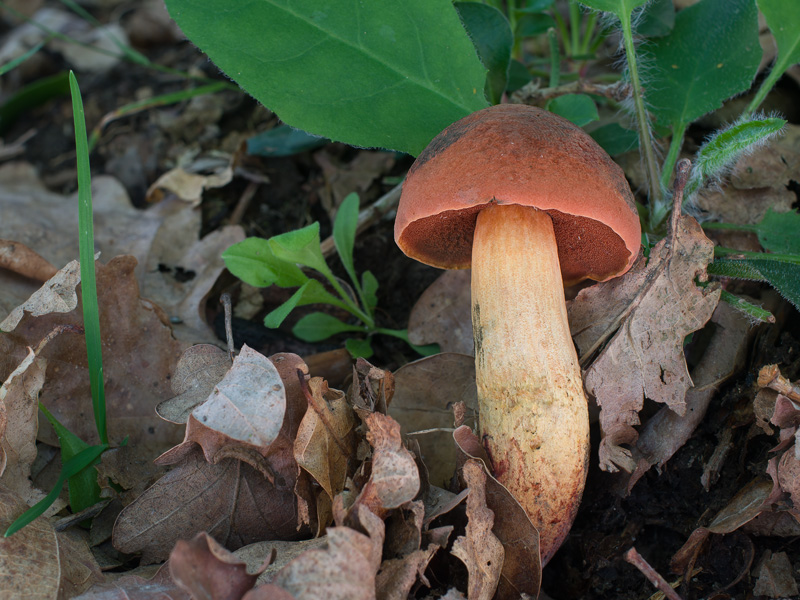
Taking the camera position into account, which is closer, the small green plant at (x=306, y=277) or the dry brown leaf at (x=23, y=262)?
the small green plant at (x=306, y=277)

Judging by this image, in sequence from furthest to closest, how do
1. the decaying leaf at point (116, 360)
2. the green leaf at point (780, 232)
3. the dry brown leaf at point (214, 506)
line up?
the green leaf at point (780, 232), the decaying leaf at point (116, 360), the dry brown leaf at point (214, 506)

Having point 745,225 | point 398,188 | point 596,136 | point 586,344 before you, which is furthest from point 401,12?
point 745,225

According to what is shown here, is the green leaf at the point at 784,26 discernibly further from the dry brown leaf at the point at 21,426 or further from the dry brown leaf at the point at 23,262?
the dry brown leaf at the point at 23,262

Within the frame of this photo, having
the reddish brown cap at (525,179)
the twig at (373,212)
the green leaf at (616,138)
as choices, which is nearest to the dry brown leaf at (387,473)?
the reddish brown cap at (525,179)

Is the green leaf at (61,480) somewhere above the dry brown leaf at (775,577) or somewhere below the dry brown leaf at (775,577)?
above

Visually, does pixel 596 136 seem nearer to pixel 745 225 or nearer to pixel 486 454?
pixel 745 225

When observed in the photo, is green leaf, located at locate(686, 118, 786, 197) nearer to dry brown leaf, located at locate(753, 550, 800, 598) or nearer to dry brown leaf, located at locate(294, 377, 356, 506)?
dry brown leaf, located at locate(753, 550, 800, 598)

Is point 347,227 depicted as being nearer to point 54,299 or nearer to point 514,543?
point 54,299
